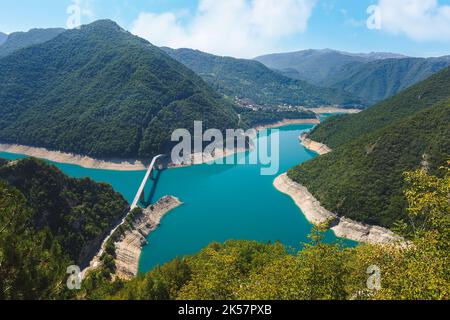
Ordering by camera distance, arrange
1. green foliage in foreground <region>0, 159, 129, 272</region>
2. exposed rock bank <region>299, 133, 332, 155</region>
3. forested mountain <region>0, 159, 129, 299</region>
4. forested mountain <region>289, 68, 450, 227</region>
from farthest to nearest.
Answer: exposed rock bank <region>299, 133, 332, 155</region> < forested mountain <region>289, 68, 450, 227</region> < green foliage in foreground <region>0, 159, 129, 272</region> < forested mountain <region>0, 159, 129, 299</region>

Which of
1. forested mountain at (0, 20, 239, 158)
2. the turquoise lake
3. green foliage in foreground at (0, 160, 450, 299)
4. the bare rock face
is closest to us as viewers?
green foliage in foreground at (0, 160, 450, 299)

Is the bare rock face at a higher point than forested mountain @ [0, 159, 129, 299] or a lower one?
lower

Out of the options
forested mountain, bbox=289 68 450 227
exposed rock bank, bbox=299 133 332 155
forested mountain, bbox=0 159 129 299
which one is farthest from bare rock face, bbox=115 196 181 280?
exposed rock bank, bbox=299 133 332 155

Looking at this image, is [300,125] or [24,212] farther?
[300,125]

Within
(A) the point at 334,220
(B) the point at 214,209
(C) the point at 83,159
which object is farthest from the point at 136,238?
(C) the point at 83,159

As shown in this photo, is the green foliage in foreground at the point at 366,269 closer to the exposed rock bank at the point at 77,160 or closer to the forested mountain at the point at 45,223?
the forested mountain at the point at 45,223

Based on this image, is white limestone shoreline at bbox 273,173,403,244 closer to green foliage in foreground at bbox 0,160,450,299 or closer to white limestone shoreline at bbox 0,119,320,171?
green foliage in foreground at bbox 0,160,450,299
